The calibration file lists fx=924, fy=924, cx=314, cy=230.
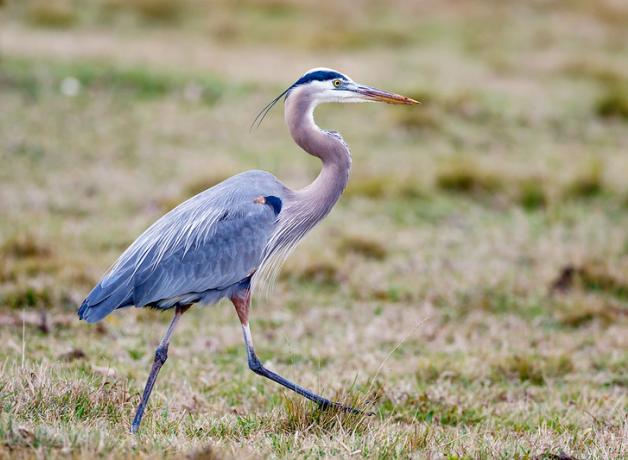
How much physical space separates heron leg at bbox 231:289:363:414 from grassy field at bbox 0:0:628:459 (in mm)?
65

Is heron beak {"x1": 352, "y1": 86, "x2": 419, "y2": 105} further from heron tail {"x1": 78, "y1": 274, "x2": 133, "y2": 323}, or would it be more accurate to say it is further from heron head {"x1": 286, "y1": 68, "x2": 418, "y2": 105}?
heron tail {"x1": 78, "y1": 274, "x2": 133, "y2": 323}

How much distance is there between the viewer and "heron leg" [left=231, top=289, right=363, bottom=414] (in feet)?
14.6

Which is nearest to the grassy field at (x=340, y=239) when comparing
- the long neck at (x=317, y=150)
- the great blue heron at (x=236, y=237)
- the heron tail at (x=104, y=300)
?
the heron tail at (x=104, y=300)

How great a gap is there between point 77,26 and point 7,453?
15829 mm

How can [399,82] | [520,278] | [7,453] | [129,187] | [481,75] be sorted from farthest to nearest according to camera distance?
[481,75] → [399,82] → [129,187] → [520,278] → [7,453]

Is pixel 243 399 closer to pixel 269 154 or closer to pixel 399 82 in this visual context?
pixel 269 154

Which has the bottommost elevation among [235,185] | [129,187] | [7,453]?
[129,187]

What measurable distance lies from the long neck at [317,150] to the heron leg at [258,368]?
0.61 meters

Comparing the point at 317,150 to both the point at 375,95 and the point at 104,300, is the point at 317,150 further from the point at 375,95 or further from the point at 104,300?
the point at 104,300

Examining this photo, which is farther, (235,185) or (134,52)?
(134,52)

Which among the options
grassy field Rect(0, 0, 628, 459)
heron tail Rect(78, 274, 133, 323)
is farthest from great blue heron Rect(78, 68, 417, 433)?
grassy field Rect(0, 0, 628, 459)

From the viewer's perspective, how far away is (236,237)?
4.83 meters

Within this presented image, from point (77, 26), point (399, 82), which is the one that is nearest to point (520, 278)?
point (399, 82)

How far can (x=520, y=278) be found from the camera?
807cm
